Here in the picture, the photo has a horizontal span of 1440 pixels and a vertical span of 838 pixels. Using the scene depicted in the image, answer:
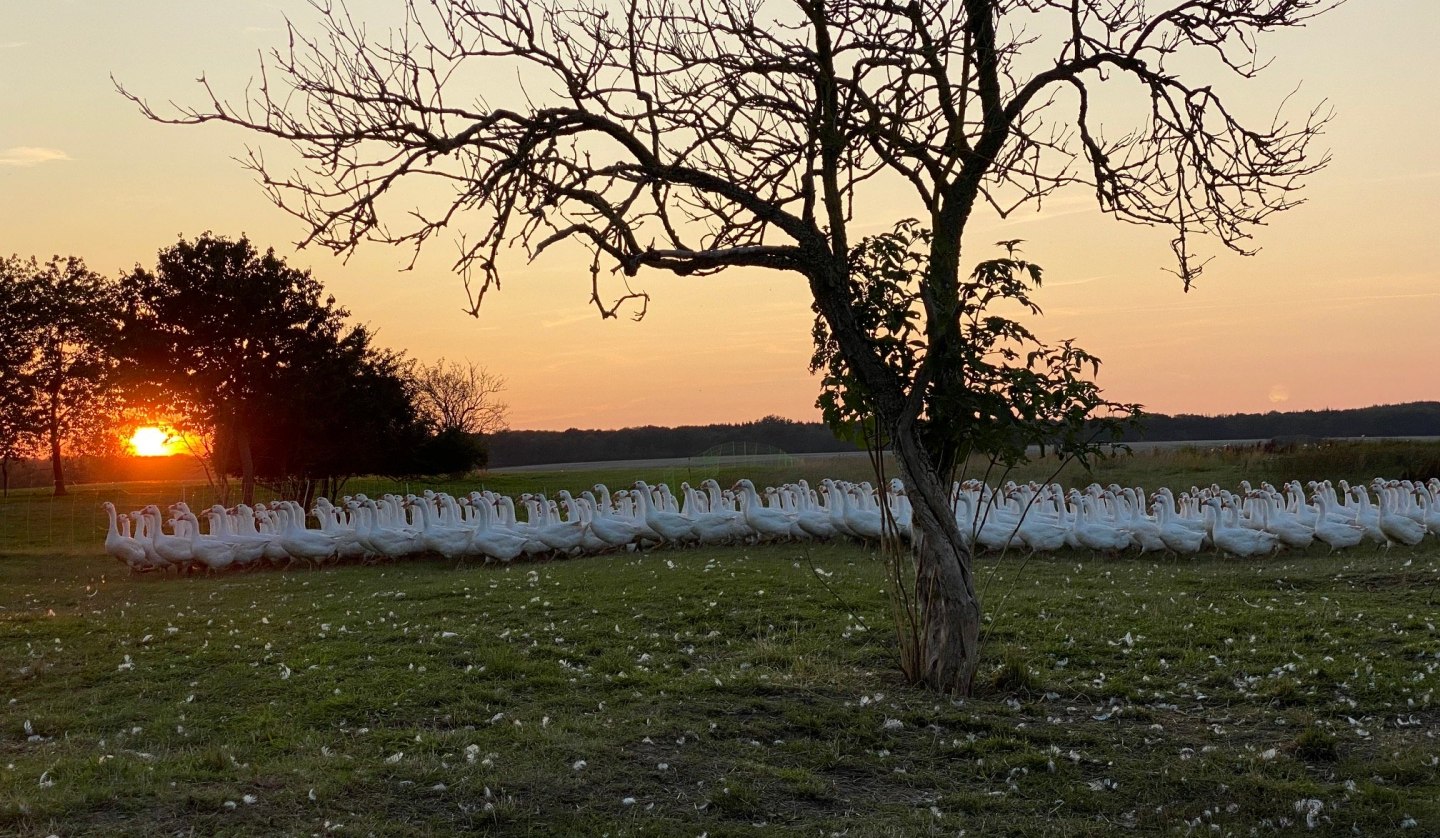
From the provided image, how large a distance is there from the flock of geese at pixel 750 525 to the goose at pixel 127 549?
0.03 m

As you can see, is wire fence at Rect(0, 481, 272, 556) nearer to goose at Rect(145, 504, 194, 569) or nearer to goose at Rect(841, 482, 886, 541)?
goose at Rect(145, 504, 194, 569)

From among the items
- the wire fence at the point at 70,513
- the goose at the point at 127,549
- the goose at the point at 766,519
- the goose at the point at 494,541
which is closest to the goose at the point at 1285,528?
the goose at the point at 766,519

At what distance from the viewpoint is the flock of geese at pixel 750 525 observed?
2292cm

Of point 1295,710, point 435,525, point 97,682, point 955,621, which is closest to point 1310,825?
point 1295,710

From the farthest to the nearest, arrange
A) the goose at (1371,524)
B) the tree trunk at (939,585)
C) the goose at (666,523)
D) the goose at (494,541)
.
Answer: the goose at (666,523) → the goose at (494,541) → the goose at (1371,524) → the tree trunk at (939,585)

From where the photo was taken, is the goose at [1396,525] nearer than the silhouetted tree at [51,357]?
Yes

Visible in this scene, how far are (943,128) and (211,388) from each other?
34.7 meters

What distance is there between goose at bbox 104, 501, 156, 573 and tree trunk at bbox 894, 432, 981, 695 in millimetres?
20001

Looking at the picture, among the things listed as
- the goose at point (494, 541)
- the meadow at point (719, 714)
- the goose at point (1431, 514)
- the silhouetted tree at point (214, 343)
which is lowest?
the meadow at point (719, 714)

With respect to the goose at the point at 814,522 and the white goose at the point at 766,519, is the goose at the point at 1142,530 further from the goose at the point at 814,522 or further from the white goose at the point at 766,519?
the white goose at the point at 766,519

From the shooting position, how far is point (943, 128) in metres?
12.0

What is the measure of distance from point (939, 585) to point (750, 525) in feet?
47.5

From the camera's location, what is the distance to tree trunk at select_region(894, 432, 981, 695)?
440 inches

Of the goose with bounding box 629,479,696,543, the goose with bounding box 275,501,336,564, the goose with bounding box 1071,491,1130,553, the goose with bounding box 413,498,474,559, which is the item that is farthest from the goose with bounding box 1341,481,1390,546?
the goose with bounding box 275,501,336,564
